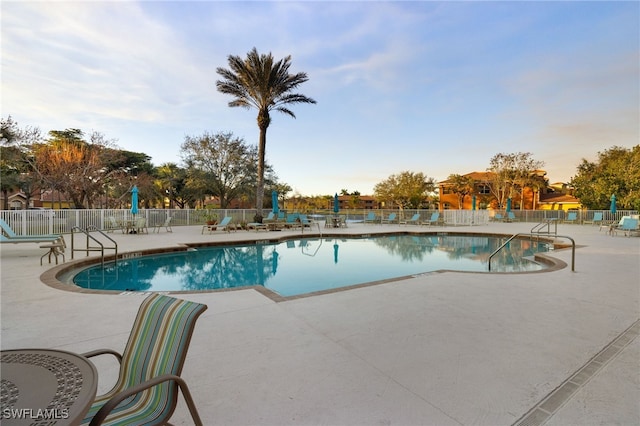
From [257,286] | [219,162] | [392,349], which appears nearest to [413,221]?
[219,162]

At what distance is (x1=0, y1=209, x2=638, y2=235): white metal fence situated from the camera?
11328mm

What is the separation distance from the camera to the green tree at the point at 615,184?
2047 cm

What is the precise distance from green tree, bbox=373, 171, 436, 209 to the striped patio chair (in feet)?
120

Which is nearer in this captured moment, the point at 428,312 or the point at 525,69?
the point at 428,312

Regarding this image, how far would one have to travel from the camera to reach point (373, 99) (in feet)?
56.5

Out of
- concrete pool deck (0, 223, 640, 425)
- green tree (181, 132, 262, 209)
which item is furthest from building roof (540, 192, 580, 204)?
concrete pool deck (0, 223, 640, 425)

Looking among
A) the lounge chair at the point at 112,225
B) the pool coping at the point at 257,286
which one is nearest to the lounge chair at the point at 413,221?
the pool coping at the point at 257,286

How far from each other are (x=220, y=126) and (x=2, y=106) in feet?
38.6

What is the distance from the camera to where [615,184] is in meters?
22.7

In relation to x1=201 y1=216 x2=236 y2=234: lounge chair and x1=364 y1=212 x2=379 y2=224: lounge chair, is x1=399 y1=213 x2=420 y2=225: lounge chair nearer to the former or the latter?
x1=364 y1=212 x2=379 y2=224: lounge chair

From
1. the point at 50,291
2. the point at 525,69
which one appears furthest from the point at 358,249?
the point at 525,69

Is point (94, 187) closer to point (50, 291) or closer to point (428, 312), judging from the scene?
point (50, 291)

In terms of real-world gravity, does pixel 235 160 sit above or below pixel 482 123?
below

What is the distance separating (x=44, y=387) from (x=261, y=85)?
16.8 metres
